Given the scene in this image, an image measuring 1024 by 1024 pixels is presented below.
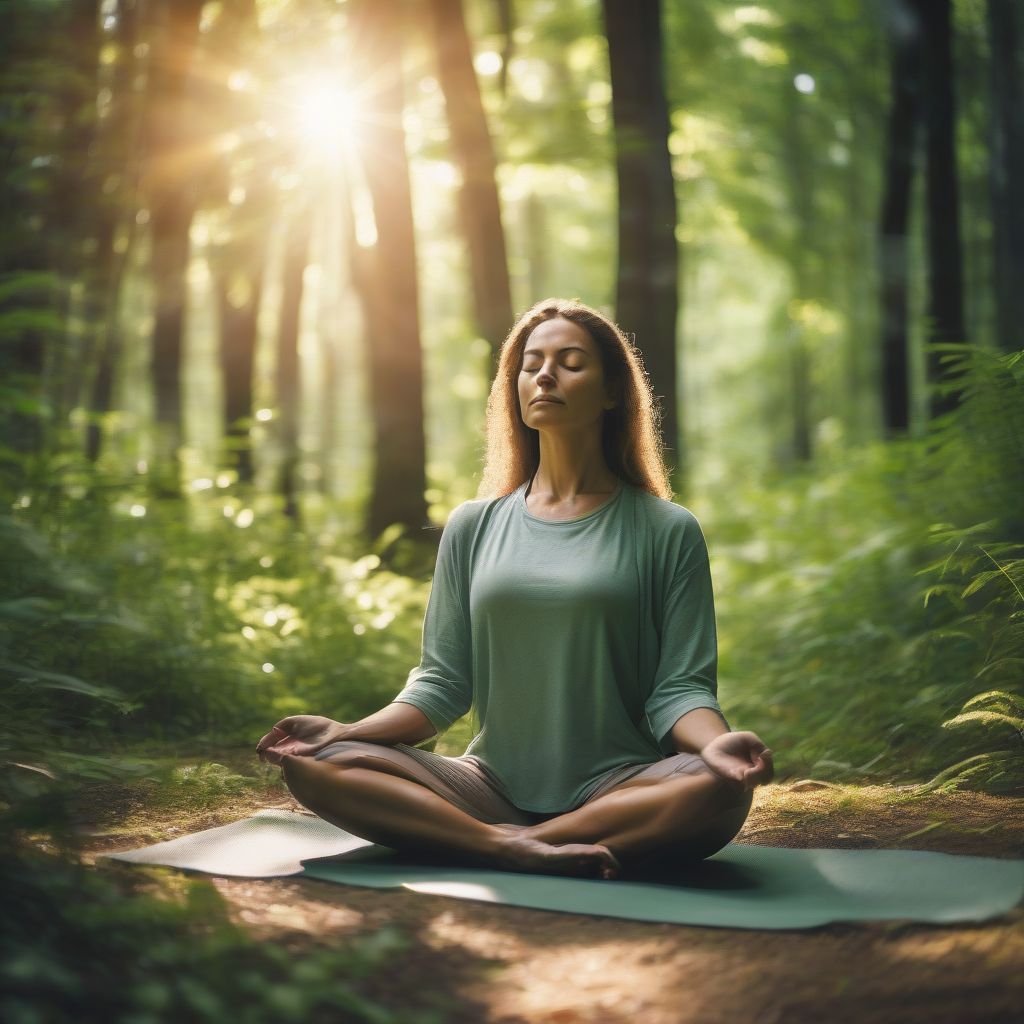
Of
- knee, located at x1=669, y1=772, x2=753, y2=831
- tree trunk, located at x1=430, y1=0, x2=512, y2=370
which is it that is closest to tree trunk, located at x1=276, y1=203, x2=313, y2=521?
tree trunk, located at x1=430, y1=0, x2=512, y2=370

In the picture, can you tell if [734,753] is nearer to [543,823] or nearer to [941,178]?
[543,823]

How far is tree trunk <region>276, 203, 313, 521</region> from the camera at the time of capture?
13.6 metres

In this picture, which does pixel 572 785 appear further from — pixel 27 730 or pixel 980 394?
pixel 980 394

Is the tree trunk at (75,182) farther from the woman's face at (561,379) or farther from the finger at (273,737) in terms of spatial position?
the finger at (273,737)

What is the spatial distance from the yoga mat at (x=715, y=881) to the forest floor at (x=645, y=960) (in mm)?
69

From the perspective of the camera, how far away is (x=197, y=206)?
12328mm

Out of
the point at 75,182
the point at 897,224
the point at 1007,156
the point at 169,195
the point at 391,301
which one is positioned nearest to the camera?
the point at 1007,156

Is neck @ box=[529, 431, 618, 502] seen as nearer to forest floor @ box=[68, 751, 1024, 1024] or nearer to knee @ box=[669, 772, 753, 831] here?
knee @ box=[669, 772, 753, 831]

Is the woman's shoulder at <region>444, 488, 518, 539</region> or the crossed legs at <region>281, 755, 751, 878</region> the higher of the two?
the woman's shoulder at <region>444, 488, 518, 539</region>

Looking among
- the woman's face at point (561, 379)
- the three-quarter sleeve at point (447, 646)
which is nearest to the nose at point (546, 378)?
the woman's face at point (561, 379)

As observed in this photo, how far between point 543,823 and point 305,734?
855 millimetres

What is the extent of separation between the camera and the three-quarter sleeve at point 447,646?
415cm

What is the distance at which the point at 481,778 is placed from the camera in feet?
13.3

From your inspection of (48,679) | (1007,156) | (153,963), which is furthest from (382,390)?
(153,963)
